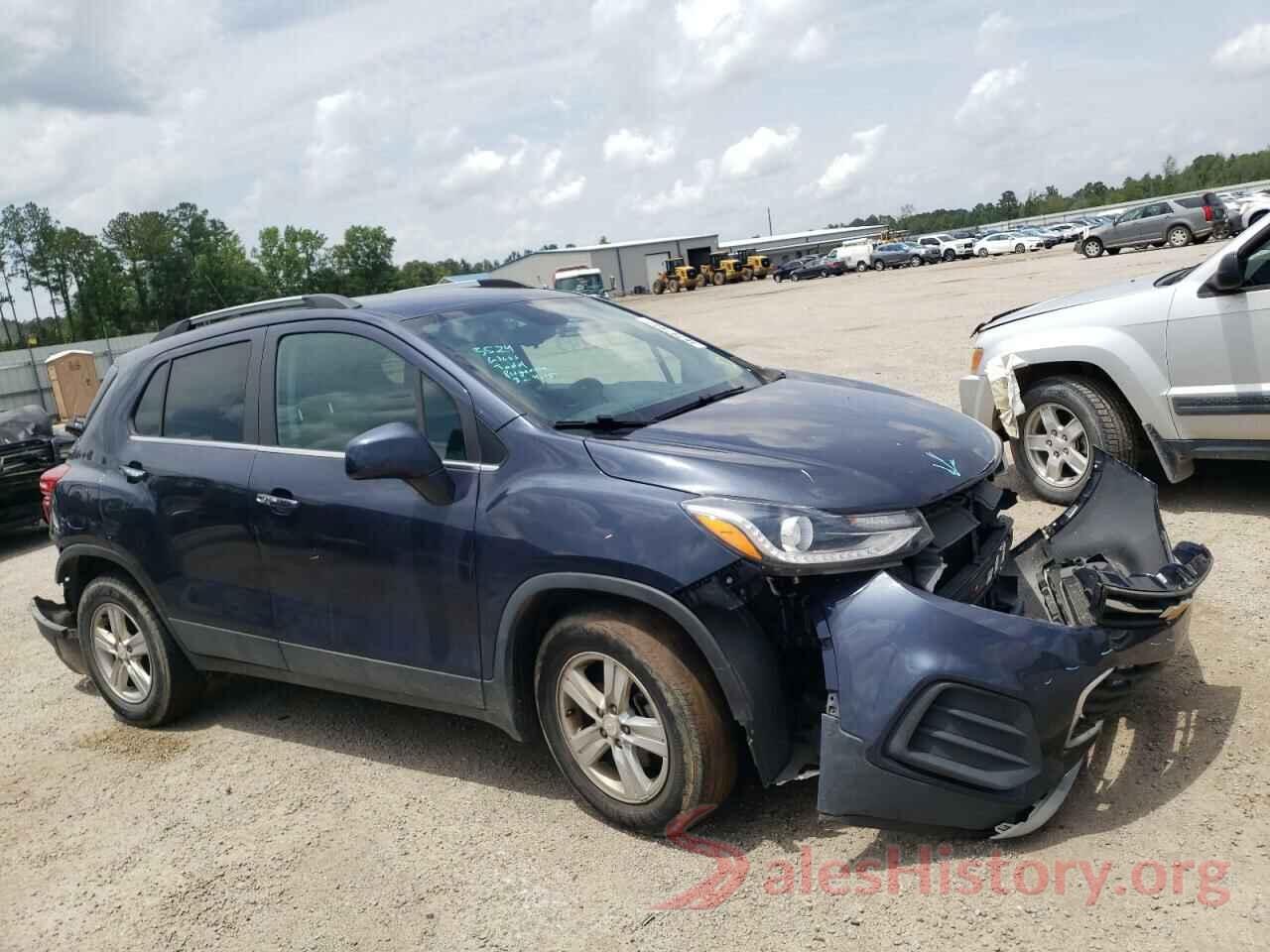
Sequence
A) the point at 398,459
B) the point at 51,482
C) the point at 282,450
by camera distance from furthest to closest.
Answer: the point at 51,482 < the point at 282,450 < the point at 398,459

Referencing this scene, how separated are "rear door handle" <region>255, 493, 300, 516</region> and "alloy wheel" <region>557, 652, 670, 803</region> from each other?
1314 mm

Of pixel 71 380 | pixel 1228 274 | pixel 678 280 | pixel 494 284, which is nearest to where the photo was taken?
pixel 494 284

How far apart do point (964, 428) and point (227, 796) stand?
325cm

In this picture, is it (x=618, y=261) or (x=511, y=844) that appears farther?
(x=618, y=261)

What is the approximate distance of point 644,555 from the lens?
10.3 feet

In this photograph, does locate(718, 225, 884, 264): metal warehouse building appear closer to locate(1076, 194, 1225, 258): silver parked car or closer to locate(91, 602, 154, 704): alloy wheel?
locate(1076, 194, 1225, 258): silver parked car

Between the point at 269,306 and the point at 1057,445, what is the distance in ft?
14.7

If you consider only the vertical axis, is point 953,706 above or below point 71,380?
below

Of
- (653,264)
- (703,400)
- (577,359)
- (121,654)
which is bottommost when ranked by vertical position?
(121,654)

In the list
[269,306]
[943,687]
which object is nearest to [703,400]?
[943,687]

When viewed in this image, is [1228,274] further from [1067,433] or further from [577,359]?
[577,359]

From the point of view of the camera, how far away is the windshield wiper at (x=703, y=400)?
150 inches

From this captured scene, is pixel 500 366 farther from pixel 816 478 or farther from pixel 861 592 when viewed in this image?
pixel 861 592

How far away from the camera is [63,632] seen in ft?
17.4
